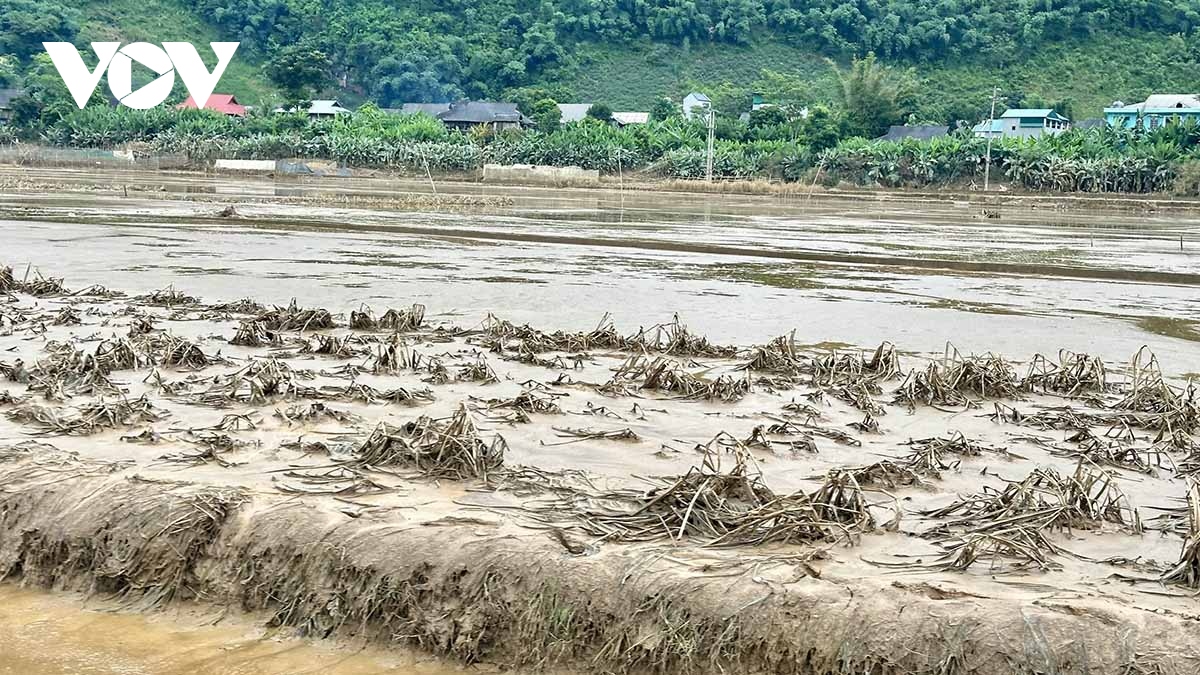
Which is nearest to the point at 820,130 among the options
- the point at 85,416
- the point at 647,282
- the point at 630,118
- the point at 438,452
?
the point at 630,118

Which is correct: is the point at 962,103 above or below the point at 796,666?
above

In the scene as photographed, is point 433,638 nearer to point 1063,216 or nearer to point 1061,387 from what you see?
point 1061,387

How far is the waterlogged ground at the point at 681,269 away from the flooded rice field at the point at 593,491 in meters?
0.28

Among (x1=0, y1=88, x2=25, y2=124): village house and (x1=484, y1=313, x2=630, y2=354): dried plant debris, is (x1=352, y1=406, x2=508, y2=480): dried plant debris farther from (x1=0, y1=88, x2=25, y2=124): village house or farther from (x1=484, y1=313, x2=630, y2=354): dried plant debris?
(x1=0, y1=88, x2=25, y2=124): village house

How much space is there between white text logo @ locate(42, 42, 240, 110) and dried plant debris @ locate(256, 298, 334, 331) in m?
94.2

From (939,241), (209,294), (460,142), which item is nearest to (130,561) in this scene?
(209,294)

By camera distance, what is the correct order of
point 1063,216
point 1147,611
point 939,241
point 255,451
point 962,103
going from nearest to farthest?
1. point 1147,611
2. point 255,451
3. point 939,241
4. point 1063,216
5. point 962,103

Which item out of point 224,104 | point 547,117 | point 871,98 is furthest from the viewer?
point 224,104

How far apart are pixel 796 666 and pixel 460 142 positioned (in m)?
72.5

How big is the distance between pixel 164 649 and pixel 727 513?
2021 mm

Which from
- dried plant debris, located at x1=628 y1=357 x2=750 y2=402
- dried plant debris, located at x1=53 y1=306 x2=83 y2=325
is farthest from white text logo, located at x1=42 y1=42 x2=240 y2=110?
dried plant debris, located at x1=628 y1=357 x2=750 y2=402

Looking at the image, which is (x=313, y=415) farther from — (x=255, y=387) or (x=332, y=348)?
(x=332, y=348)

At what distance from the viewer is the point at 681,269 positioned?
15477mm

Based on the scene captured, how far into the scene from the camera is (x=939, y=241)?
76.8 ft
